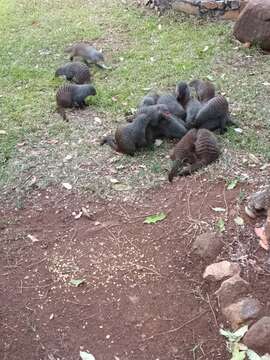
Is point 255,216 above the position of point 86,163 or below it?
above

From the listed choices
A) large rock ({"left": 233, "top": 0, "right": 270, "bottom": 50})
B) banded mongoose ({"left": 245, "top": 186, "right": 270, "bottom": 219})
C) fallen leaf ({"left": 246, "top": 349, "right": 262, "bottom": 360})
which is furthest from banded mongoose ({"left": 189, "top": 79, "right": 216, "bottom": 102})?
fallen leaf ({"left": 246, "top": 349, "right": 262, "bottom": 360})

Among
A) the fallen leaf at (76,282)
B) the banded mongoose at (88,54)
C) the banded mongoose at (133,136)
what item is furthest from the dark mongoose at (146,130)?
the banded mongoose at (88,54)

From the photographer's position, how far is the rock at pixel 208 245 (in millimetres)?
3760

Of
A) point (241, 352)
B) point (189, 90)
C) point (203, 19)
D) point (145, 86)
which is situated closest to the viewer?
point (241, 352)

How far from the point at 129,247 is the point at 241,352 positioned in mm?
1248

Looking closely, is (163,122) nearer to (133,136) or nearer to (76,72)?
(133,136)

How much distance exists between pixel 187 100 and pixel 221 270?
2.39m

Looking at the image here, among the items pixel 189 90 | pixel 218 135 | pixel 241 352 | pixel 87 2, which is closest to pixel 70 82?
pixel 189 90

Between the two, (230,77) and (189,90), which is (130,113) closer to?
(189,90)

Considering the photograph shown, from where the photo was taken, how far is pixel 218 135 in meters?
5.24

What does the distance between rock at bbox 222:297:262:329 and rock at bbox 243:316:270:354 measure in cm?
12

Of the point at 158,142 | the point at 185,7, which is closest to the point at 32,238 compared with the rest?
the point at 158,142

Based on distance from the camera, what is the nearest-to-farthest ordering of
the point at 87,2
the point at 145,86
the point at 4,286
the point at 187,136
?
the point at 4,286 → the point at 187,136 → the point at 145,86 → the point at 87,2

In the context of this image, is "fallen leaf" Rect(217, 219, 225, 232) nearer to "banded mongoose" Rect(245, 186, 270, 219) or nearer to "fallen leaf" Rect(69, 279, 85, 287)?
"banded mongoose" Rect(245, 186, 270, 219)
